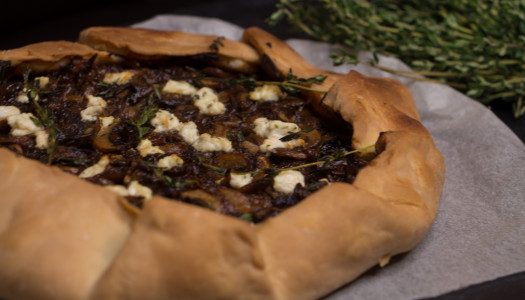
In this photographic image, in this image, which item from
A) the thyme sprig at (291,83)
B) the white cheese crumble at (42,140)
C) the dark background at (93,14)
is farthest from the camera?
A: the dark background at (93,14)

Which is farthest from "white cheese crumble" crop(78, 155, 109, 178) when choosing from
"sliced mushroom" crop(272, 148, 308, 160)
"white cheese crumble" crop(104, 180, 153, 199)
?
"sliced mushroom" crop(272, 148, 308, 160)

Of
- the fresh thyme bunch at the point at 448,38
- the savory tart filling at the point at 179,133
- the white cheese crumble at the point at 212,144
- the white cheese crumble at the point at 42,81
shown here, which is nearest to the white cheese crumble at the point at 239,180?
the savory tart filling at the point at 179,133

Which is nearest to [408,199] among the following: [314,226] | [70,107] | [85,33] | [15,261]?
[314,226]

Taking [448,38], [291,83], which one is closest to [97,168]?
[291,83]

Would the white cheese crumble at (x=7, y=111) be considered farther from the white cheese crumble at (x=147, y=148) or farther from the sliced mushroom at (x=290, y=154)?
the sliced mushroom at (x=290, y=154)

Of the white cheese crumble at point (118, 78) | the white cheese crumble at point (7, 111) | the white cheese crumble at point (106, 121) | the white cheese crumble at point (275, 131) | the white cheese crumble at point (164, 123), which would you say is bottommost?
the white cheese crumble at point (275, 131)

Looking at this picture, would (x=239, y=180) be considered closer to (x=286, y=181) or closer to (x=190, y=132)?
(x=286, y=181)

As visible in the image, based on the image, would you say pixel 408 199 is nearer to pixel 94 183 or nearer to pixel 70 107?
pixel 94 183
